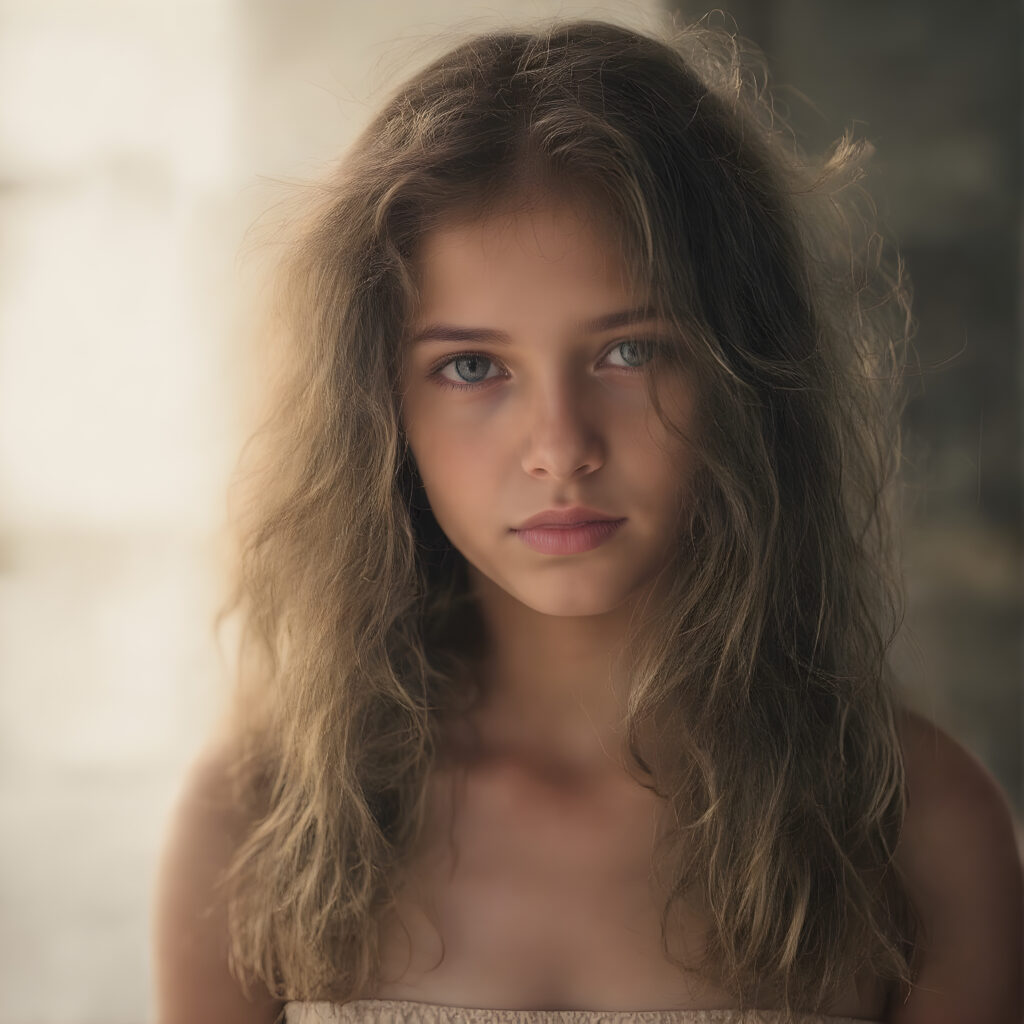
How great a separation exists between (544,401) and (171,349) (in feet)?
2.31

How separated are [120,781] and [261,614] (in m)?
0.51

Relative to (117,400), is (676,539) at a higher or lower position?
lower

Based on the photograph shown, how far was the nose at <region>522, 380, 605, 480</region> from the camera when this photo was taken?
699 millimetres

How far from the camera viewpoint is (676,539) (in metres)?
0.79

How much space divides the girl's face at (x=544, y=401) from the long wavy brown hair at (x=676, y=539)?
0.02 metres

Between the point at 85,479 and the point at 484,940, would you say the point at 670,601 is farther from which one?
the point at 85,479

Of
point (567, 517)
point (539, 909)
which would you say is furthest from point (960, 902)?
point (567, 517)

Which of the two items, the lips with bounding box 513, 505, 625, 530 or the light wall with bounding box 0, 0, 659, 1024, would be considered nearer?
the lips with bounding box 513, 505, 625, 530

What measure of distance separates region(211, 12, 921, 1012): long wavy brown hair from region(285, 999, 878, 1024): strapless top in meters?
0.02

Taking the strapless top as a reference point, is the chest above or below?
above

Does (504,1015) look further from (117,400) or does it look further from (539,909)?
(117,400)

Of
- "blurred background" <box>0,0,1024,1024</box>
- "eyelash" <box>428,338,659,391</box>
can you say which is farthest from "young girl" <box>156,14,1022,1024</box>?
"blurred background" <box>0,0,1024,1024</box>

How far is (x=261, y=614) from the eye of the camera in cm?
92

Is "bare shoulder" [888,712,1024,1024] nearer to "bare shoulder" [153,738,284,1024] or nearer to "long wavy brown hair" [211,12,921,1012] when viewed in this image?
"long wavy brown hair" [211,12,921,1012]
